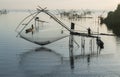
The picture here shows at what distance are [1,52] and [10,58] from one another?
17.5 ft

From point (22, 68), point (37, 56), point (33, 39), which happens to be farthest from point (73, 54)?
point (22, 68)

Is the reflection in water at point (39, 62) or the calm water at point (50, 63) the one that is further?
the reflection in water at point (39, 62)

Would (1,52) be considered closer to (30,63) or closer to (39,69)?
(30,63)

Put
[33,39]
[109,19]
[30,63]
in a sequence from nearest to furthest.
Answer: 1. [30,63]
2. [33,39]
3. [109,19]

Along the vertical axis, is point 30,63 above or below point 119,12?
below

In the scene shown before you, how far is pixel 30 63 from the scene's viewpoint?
41.3 m

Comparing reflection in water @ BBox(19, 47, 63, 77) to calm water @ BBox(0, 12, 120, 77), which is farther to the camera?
reflection in water @ BBox(19, 47, 63, 77)

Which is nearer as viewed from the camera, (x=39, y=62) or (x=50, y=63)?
(x=50, y=63)

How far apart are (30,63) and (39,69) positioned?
4404 mm

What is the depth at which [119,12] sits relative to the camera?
117 metres

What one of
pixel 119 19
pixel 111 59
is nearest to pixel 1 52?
pixel 111 59

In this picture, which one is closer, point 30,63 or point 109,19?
point 30,63

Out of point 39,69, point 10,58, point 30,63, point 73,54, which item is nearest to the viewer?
point 39,69

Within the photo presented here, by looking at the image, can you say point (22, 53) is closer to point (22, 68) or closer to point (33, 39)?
point (33, 39)
